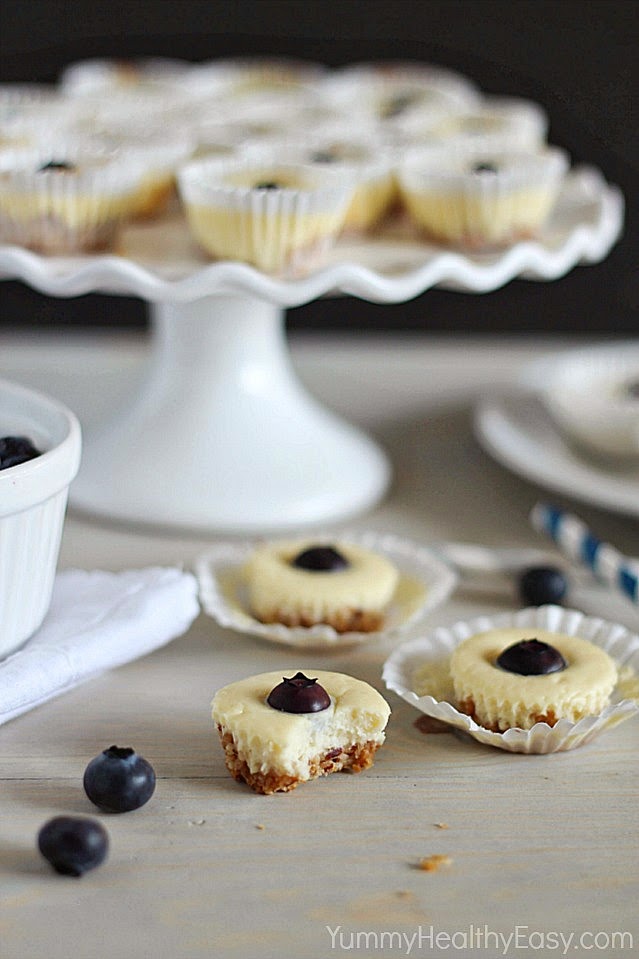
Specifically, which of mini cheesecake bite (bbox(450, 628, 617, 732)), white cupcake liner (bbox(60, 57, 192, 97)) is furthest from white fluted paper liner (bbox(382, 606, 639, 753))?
white cupcake liner (bbox(60, 57, 192, 97))

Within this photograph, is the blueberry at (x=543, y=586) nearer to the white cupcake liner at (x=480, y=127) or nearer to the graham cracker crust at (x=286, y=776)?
the graham cracker crust at (x=286, y=776)

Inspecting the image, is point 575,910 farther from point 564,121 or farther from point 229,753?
point 564,121

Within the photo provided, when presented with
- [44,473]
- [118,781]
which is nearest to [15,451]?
[44,473]

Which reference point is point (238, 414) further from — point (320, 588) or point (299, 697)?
point (299, 697)

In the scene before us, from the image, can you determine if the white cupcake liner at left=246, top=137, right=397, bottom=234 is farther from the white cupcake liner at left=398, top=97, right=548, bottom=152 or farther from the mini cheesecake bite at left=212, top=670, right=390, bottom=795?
the mini cheesecake bite at left=212, top=670, right=390, bottom=795

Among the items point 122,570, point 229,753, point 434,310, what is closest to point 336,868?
point 229,753

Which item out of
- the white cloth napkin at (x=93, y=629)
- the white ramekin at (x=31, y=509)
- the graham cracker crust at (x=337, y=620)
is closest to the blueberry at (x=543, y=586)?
the graham cracker crust at (x=337, y=620)
